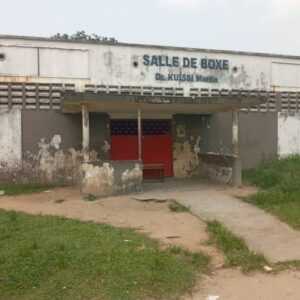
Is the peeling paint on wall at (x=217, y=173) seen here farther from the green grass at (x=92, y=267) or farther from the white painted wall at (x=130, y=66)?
the green grass at (x=92, y=267)

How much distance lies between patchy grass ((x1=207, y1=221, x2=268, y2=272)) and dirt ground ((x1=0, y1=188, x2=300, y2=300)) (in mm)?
133

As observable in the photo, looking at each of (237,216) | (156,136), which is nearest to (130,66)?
(156,136)

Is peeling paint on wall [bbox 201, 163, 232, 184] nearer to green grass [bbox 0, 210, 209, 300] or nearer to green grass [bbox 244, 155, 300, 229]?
green grass [bbox 244, 155, 300, 229]

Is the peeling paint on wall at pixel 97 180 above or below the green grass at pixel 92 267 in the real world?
above

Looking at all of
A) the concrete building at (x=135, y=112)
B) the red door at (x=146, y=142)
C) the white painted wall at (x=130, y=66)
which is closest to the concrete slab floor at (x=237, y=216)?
the concrete building at (x=135, y=112)

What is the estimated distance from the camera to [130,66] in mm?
14922

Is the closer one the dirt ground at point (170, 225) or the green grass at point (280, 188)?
the dirt ground at point (170, 225)

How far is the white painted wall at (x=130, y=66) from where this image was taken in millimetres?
14086

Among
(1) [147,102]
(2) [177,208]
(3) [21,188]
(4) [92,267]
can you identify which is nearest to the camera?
(4) [92,267]

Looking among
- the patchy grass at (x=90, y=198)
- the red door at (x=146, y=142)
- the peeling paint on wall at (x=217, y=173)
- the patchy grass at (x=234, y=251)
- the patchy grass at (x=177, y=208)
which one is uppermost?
the red door at (x=146, y=142)

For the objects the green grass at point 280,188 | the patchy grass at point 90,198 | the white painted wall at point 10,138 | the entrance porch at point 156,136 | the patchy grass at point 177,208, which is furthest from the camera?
the white painted wall at point 10,138

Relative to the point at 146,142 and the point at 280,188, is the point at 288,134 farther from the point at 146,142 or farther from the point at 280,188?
the point at 280,188

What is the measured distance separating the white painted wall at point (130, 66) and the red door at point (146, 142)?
4.13 feet

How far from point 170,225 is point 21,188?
20.2 ft
